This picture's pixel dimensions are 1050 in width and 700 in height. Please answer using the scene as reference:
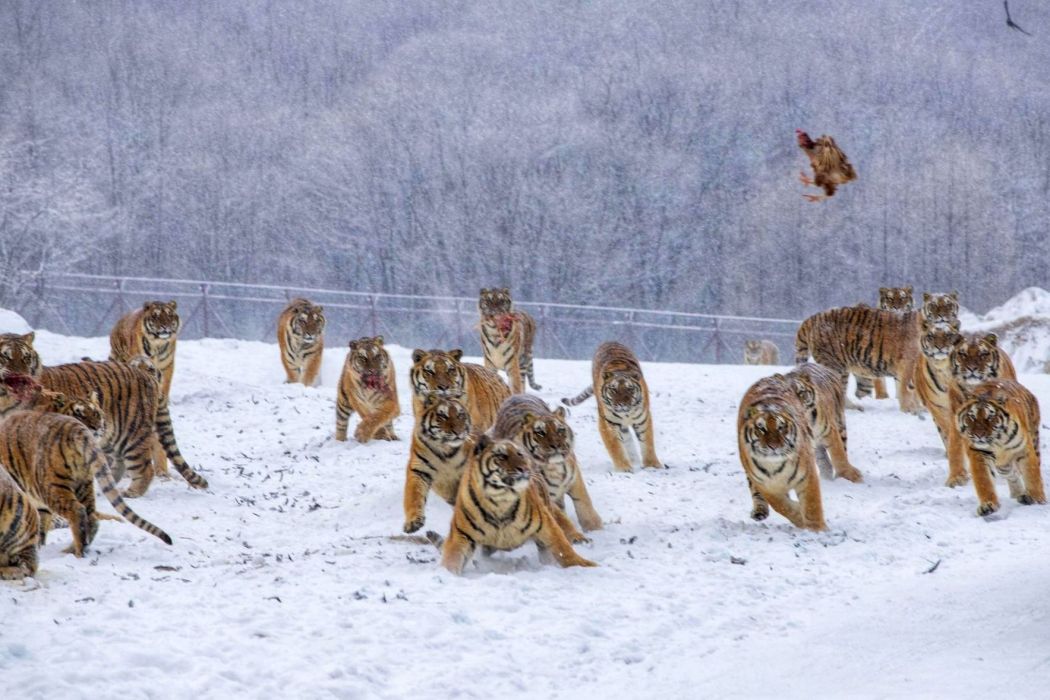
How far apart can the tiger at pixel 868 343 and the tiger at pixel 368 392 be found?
3.33 metres

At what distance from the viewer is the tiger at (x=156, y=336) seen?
335 inches

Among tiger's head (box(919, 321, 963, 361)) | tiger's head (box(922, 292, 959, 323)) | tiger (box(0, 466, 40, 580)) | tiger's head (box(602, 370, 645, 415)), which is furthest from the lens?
tiger's head (box(922, 292, 959, 323))

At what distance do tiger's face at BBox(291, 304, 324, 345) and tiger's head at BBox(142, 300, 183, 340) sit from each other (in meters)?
1.69

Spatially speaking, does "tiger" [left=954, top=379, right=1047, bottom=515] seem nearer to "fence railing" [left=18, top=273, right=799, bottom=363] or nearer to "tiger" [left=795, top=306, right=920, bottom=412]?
"tiger" [left=795, top=306, right=920, bottom=412]

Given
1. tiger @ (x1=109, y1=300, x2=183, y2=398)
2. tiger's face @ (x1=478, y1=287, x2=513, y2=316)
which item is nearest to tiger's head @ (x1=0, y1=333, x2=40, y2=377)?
tiger @ (x1=109, y1=300, x2=183, y2=398)

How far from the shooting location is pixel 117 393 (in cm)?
619

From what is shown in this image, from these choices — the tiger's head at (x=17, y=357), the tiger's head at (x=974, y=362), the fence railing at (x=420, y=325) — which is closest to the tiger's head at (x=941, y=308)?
the tiger's head at (x=974, y=362)

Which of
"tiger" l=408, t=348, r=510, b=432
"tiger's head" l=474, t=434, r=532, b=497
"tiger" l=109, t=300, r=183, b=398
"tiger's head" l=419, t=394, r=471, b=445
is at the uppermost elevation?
"tiger" l=109, t=300, r=183, b=398

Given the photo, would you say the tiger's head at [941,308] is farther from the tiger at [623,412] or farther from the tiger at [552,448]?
the tiger at [552,448]

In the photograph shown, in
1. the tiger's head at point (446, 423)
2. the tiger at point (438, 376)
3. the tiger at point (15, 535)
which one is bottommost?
the tiger at point (15, 535)

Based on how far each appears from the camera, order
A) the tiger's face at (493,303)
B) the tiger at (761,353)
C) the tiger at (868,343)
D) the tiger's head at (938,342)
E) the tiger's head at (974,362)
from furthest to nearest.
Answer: the tiger at (761,353) < the tiger's face at (493,303) < the tiger at (868,343) < the tiger's head at (938,342) < the tiger's head at (974,362)

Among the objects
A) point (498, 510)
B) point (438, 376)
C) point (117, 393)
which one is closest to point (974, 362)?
point (438, 376)

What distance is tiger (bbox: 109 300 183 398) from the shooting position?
850 cm

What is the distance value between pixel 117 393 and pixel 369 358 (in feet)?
5.84
